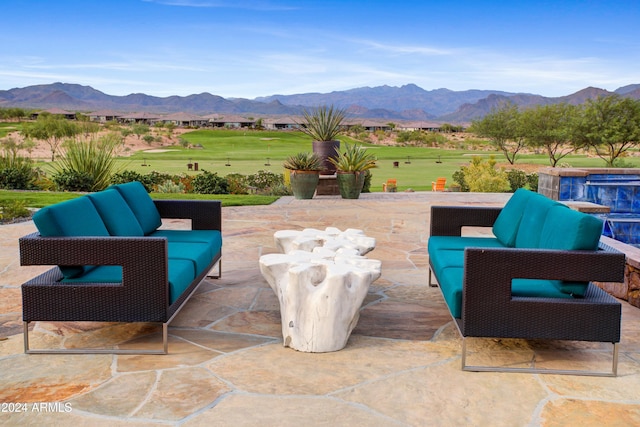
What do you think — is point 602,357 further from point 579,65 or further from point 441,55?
point 441,55

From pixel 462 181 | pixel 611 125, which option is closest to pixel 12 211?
pixel 462 181

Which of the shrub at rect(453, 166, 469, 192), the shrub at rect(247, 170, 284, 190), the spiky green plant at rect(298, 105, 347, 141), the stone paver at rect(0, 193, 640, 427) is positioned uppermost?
the spiky green plant at rect(298, 105, 347, 141)

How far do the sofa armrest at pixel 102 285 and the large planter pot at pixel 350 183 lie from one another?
27.9ft

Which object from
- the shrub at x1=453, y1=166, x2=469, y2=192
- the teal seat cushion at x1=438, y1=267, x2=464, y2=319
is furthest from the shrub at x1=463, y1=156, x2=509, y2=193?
the teal seat cushion at x1=438, y1=267, x2=464, y2=319

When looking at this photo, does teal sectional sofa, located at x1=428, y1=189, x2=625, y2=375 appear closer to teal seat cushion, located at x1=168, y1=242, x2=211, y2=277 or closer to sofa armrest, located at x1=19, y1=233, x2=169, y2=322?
sofa armrest, located at x1=19, y1=233, x2=169, y2=322

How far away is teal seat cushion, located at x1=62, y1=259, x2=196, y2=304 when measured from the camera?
3.70m

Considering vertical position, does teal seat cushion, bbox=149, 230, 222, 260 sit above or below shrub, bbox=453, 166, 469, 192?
above

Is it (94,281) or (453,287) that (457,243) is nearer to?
(453,287)

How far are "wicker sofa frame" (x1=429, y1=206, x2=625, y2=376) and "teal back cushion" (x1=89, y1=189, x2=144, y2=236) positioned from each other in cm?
241

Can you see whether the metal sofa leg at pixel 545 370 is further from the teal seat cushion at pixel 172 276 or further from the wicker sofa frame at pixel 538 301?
the teal seat cushion at pixel 172 276

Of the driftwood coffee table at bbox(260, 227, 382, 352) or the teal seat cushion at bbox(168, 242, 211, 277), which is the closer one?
the driftwood coffee table at bbox(260, 227, 382, 352)

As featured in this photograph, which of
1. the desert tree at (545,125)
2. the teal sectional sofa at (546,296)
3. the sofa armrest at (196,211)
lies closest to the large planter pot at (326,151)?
the sofa armrest at (196,211)

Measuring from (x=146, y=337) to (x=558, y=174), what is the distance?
7030mm

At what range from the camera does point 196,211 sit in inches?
215
